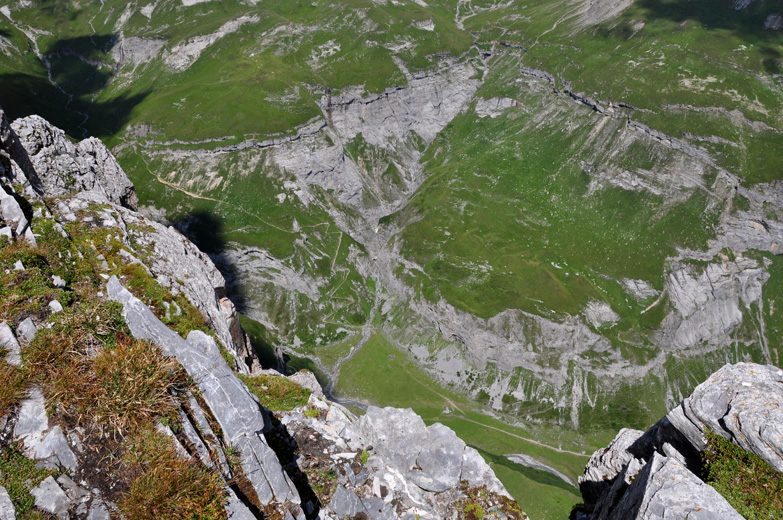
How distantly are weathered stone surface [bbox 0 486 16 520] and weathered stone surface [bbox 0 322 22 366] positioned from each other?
323 cm

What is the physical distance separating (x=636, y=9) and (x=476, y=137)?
8226 centimetres

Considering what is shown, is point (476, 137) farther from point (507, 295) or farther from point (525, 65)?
point (507, 295)

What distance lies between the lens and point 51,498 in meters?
9.28

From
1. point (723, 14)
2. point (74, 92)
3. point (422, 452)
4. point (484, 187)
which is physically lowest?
point (484, 187)

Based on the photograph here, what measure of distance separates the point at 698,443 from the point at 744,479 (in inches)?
97.1

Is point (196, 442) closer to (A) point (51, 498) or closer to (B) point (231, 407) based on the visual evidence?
(B) point (231, 407)

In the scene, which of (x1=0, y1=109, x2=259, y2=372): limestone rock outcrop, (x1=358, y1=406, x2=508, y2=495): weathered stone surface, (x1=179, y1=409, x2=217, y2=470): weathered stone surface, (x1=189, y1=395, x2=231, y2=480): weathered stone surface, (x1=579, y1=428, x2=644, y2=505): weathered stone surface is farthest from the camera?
(x1=579, y1=428, x2=644, y2=505): weathered stone surface

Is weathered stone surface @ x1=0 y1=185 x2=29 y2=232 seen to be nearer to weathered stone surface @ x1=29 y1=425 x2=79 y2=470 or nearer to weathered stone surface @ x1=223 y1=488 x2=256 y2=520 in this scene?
weathered stone surface @ x1=29 y1=425 x2=79 y2=470

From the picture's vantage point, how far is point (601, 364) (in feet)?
344

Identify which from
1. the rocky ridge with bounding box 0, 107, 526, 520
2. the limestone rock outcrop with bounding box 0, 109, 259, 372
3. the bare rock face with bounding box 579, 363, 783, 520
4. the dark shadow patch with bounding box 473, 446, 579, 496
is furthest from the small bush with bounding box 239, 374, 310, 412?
the dark shadow patch with bounding box 473, 446, 579, 496

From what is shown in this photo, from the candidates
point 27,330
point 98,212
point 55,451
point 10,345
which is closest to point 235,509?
point 55,451

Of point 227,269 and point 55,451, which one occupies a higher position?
point 55,451

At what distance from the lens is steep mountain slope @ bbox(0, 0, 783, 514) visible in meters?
107

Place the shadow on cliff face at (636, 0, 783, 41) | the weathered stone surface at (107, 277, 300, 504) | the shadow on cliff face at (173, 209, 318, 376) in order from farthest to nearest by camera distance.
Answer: the shadow on cliff face at (636, 0, 783, 41), the shadow on cliff face at (173, 209, 318, 376), the weathered stone surface at (107, 277, 300, 504)
